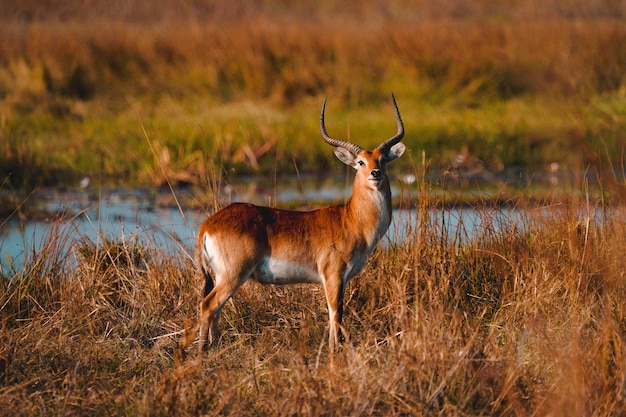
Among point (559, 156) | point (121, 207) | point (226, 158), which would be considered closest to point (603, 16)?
point (559, 156)

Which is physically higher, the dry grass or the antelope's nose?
the antelope's nose

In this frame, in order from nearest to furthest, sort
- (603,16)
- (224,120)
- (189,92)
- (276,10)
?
(224,120) < (189,92) < (603,16) < (276,10)

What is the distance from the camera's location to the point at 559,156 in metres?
13.7

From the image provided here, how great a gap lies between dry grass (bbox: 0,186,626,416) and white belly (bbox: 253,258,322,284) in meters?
0.39

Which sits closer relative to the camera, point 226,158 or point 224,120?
point 226,158

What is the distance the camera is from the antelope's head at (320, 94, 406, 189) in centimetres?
648

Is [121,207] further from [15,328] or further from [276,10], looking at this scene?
[276,10]

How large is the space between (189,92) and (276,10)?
12564mm

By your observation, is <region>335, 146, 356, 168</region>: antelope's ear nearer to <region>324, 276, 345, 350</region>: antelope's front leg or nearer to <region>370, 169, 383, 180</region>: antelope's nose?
<region>370, 169, 383, 180</region>: antelope's nose

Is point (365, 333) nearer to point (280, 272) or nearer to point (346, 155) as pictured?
point (280, 272)

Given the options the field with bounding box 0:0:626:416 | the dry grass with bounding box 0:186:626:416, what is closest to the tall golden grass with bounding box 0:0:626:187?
the field with bounding box 0:0:626:416

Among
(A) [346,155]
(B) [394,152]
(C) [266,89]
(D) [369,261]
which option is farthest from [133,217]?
(C) [266,89]

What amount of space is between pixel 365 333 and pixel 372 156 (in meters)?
1.16

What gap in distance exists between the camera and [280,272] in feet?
20.6
